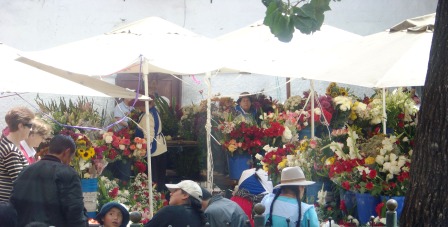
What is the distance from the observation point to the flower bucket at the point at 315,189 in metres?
8.46

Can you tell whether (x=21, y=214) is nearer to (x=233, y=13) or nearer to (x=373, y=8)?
(x=233, y=13)

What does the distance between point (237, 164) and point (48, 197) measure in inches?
191

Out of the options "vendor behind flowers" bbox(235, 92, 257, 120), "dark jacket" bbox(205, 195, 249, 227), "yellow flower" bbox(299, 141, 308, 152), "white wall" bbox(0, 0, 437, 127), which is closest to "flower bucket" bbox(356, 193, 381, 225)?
"dark jacket" bbox(205, 195, 249, 227)

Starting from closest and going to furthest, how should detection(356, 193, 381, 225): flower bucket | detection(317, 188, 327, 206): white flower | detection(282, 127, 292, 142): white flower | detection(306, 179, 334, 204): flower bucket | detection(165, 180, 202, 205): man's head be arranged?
detection(165, 180, 202, 205): man's head
detection(356, 193, 381, 225): flower bucket
detection(317, 188, 327, 206): white flower
detection(306, 179, 334, 204): flower bucket
detection(282, 127, 292, 142): white flower

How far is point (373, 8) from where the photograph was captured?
48.3 feet

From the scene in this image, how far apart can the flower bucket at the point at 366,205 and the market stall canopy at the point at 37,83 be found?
6.91 feet

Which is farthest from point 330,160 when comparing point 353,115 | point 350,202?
point 353,115

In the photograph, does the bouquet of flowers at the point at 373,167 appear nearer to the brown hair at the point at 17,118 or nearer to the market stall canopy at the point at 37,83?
the market stall canopy at the point at 37,83

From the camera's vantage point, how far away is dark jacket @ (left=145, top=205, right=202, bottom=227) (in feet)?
22.3

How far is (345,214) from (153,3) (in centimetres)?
706

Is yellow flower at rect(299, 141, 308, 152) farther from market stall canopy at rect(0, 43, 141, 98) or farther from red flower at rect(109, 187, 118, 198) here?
red flower at rect(109, 187, 118, 198)

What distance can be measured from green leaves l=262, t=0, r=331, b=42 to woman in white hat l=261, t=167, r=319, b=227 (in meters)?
1.85

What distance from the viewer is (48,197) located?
6.20 m


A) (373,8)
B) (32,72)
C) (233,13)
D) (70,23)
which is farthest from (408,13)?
(32,72)
